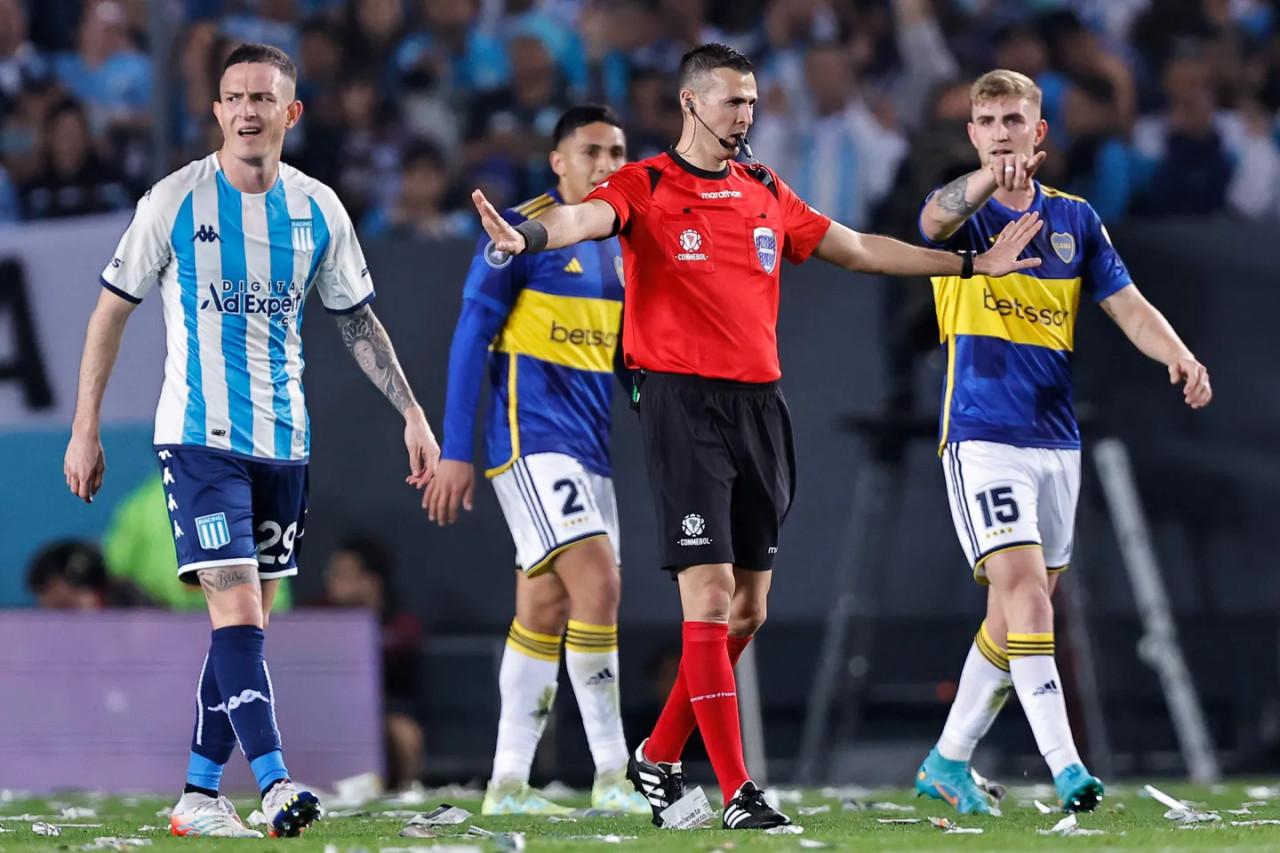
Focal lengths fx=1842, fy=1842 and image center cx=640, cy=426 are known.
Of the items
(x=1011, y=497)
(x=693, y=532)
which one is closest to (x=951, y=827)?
(x=1011, y=497)

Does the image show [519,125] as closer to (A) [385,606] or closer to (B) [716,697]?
(A) [385,606]

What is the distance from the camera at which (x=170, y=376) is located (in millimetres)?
5930

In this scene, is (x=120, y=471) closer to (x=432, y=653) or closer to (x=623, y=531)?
(x=432, y=653)

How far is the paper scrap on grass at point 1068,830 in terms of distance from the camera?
5605 millimetres

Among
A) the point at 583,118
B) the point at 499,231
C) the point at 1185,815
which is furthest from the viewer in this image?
the point at 583,118

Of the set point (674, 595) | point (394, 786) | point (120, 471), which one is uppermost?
point (120, 471)

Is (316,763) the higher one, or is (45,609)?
(45,609)

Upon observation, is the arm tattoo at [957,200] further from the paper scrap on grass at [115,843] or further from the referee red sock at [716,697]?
the paper scrap on grass at [115,843]

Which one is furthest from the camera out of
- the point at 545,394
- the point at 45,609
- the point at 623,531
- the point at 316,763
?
the point at 623,531

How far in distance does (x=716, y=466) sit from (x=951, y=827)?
145 centimetres

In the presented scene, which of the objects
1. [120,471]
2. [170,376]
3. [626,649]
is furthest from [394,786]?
[170,376]

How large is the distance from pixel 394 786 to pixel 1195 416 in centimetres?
483

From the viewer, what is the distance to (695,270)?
5.85m

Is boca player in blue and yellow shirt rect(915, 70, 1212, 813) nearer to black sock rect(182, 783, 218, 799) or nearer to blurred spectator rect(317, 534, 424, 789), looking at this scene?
black sock rect(182, 783, 218, 799)
